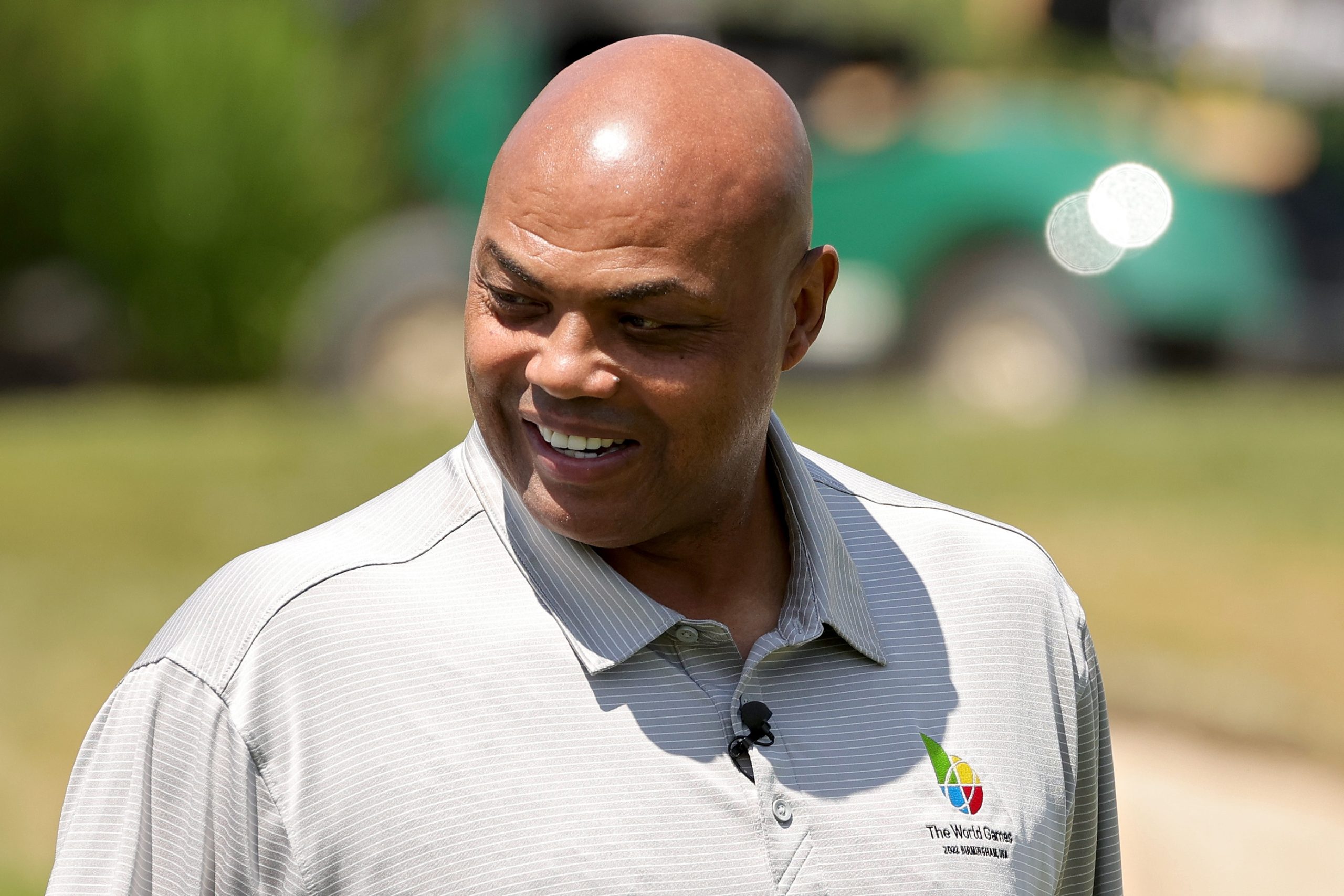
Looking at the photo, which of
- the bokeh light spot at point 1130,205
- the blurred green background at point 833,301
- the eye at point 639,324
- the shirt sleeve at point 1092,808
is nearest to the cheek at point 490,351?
the eye at point 639,324

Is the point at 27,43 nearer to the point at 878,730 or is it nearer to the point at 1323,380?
the point at 1323,380

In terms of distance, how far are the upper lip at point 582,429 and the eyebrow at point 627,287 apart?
5.2 inches

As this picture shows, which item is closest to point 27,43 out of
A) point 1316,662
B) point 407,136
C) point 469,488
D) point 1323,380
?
point 407,136

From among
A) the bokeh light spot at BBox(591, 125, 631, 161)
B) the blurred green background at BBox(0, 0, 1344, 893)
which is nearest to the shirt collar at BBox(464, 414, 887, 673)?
the bokeh light spot at BBox(591, 125, 631, 161)

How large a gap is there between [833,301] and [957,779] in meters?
8.74

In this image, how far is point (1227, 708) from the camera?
5555 millimetres

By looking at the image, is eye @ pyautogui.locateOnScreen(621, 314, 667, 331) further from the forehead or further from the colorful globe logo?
the colorful globe logo

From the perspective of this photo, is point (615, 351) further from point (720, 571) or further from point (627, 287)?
point (720, 571)

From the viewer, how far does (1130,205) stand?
11.0 meters

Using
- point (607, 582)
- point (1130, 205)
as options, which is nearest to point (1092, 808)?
point (607, 582)

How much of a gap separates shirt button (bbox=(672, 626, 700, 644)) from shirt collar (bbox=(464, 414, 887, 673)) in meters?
0.01

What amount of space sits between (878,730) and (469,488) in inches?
20.2

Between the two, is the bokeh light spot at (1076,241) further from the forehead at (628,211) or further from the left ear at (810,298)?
the forehead at (628,211)

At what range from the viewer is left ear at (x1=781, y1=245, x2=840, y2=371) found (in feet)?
6.41
